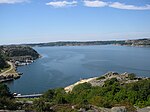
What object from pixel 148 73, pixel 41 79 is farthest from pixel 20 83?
pixel 148 73

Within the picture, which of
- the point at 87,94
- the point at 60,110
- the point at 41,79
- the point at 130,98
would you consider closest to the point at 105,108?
the point at 60,110

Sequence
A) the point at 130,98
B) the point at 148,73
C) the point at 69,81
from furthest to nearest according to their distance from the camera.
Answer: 1. the point at 148,73
2. the point at 69,81
3. the point at 130,98

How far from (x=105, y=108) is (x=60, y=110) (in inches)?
87.7

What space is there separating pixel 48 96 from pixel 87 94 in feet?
8.11

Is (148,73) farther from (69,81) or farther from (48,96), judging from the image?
(48,96)

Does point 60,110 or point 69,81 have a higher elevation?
point 60,110

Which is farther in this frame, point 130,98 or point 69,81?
point 69,81

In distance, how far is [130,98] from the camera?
16.7 meters

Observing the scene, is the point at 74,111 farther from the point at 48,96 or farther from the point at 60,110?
the point at 48,96

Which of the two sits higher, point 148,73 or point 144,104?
point 144,104

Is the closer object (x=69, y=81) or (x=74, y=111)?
(x=74, y=111)

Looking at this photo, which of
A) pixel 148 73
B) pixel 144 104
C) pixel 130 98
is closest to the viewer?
pixel 144 104

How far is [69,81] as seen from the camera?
4103 cm

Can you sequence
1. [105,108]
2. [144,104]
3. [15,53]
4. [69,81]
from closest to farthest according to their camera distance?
1. [105,108]
2. [144,104]
3. [69,81]
4. [15,53]
